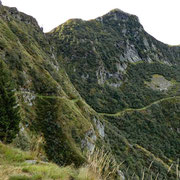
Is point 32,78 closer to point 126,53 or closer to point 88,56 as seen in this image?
point 88,56

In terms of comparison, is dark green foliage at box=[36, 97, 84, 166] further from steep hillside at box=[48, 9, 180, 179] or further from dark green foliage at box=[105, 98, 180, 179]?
dark green foliage at box=[105, 98, 180, 179]

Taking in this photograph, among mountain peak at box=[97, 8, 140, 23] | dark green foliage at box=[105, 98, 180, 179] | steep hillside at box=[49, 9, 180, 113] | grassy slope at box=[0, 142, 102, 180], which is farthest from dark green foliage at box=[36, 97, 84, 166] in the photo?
mountain peak at box=[97, 8, 140, 23]

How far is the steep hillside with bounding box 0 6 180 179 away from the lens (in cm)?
3353

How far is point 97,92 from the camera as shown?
355ft

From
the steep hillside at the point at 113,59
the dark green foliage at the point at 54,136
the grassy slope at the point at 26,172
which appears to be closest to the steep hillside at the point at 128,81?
the steep hillside at the point at 113,59

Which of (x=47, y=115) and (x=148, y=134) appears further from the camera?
(x=148, y=134)

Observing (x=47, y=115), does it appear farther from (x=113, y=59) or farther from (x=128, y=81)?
(x=113, y=59)

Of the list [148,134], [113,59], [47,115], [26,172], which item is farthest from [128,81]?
[26,172]

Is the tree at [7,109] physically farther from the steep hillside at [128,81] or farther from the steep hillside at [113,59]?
the steep hillside at [113,59]

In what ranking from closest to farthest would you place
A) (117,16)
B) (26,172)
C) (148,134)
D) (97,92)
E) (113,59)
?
(26,172) → (148,134) → (97,92) → (113,59) → (117,16)

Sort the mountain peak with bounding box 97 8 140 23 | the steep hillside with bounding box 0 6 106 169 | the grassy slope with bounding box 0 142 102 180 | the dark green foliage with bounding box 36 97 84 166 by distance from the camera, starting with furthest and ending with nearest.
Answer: the mountain peak with bounding box 97 8 140 23 < the steep hillside with bounding box 0 6 106 169 < the dark green foliage with bounding box 36 97 84 166 < the grassy slope with bounding box 0 142 102 180

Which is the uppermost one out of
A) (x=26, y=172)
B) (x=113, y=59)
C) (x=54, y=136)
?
(x=113, y=59)

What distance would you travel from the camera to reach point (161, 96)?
4830 inches

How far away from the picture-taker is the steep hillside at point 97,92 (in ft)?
110
